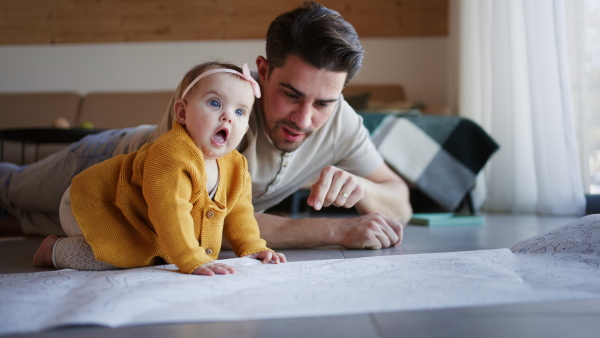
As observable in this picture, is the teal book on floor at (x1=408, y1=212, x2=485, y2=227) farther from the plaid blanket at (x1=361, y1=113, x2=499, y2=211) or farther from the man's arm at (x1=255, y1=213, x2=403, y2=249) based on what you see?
the man's arm at (x1=255, y1=213, x2=403, y2=249)

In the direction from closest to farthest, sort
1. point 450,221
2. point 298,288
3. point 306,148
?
point 298,288 < point 306,148 < point 450,221

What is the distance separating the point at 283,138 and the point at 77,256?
22.6 inches

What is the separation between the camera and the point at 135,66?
477 cm

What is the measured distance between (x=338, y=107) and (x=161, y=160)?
0.69 m

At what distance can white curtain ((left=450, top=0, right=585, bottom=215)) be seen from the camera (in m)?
2.63

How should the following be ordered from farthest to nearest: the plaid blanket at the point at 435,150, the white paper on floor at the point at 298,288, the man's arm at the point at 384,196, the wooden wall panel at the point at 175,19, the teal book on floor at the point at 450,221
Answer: the wooden wall panel at the point at 175,19
the plaid blanket at the point at 435,150
the teal book on floor at the point at 450,221
the man's arm at the point at 384,196
the white paper on floor at the point at 298,288

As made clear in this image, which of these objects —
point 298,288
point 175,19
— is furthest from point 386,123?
point 175,19

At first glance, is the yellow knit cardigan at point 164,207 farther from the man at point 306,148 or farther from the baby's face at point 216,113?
the man at point 306,148

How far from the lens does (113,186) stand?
4.10 ft

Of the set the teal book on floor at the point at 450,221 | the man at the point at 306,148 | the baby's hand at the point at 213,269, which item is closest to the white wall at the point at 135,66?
the teal book on floor at the point at 450,221

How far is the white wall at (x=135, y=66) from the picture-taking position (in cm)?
474

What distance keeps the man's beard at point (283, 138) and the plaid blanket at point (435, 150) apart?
1344mm

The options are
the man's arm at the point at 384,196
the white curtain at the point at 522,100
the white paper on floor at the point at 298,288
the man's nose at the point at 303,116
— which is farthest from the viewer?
the white curtain at the point at 522,100

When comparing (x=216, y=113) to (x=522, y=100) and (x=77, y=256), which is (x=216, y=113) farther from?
(x=522, y=100)
